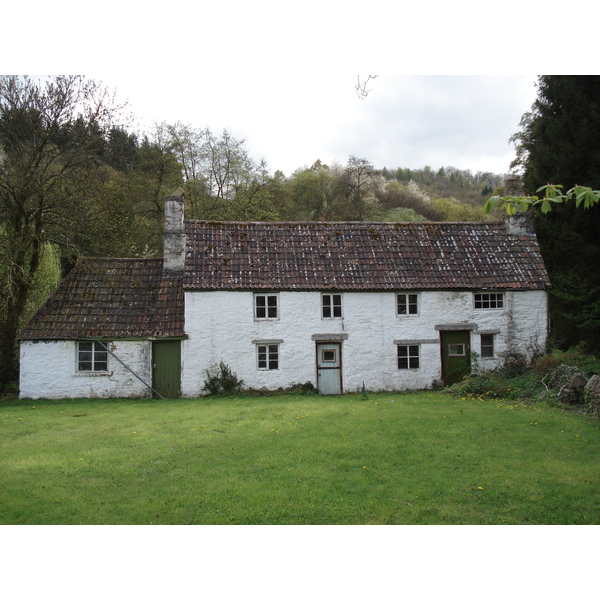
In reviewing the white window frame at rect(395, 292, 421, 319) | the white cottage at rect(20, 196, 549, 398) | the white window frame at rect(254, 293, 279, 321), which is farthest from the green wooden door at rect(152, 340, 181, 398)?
the white window frame at rect(395, 292, 421, 319)

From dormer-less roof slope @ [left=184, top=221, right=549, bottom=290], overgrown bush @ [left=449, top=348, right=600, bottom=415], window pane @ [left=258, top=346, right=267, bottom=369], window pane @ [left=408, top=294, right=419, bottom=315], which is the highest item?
dormer-less roof slope @ [left=184, top=221, right=549, bottom=290]

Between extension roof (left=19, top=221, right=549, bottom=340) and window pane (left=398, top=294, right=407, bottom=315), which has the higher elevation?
extension roof (left=19, top=221, right=549, bottom=340)

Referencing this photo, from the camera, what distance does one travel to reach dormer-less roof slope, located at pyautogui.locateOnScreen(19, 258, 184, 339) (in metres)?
17.0

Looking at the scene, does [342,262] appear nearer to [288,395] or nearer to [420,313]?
[420,313]

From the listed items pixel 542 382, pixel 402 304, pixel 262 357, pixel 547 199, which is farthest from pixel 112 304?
pixel 547 199

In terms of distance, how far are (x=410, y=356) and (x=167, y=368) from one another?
898 centimetres

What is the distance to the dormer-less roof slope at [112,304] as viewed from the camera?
1702cm

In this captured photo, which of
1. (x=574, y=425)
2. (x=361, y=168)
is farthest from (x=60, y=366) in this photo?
(x=361, y=168)

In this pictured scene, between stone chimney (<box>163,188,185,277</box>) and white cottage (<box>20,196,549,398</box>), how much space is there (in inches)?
1.6

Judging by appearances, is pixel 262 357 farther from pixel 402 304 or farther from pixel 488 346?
pixel 488 346

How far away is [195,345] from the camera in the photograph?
56.8 ft

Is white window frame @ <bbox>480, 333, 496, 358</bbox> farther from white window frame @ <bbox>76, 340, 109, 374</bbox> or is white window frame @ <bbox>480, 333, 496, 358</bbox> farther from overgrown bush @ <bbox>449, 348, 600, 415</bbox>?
white window frame @ <bbox>76, 340, 109, 374</bbox>

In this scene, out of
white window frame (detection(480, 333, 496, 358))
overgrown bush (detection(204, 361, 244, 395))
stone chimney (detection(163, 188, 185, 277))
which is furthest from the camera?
stone chimney (detection(163, 188, 185, 277))

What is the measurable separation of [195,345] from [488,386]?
10155 mm
